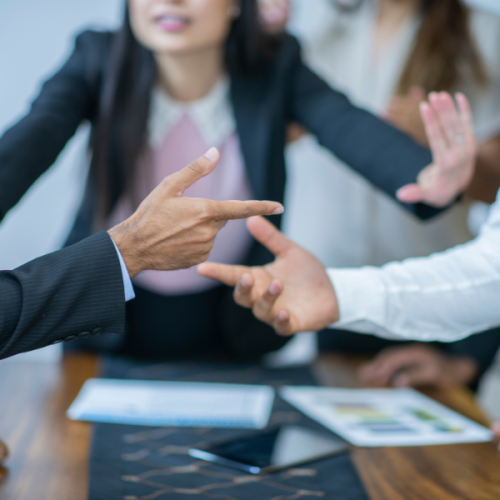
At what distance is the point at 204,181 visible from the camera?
1077mm

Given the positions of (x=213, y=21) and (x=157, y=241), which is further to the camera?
(x=213, y=21)

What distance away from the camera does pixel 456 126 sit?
89cm

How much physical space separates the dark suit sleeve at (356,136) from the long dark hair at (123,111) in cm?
10

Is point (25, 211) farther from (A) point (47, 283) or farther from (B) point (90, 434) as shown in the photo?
(A) point (47, 283)

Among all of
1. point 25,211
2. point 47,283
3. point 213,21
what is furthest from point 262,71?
point 25,211

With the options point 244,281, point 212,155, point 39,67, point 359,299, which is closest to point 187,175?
point 212,155

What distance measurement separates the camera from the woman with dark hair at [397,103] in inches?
51.1

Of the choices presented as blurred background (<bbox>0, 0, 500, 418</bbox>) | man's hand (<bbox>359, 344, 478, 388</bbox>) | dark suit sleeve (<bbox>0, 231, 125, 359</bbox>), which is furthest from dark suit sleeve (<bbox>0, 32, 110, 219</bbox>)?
man's hand (<bbox>359, 344, 478, 388</bbox>)

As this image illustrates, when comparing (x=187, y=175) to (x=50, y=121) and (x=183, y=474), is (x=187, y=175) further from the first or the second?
(x=50, y=121)

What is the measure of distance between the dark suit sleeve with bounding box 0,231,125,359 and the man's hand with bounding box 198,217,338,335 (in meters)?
0.14

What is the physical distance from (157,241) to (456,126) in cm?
57

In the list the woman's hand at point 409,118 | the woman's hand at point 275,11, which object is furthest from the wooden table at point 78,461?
the woman's hand at point 275,11

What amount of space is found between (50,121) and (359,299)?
64 centimetres

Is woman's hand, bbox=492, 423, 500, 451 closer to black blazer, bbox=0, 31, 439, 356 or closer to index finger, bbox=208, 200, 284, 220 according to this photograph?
black blazer, bbox=0, 31, 439, 356
